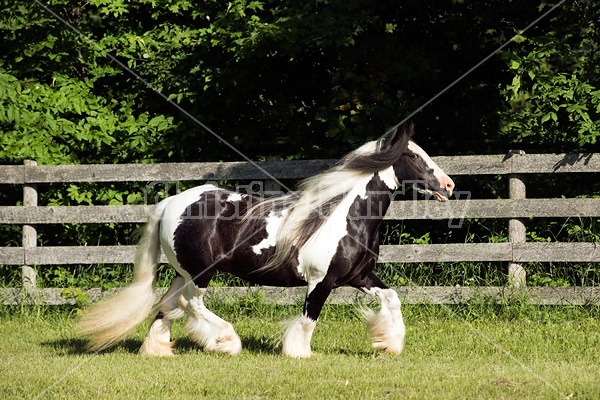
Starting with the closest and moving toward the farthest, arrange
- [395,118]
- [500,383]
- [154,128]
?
[500,383], [395,118], [154,128]

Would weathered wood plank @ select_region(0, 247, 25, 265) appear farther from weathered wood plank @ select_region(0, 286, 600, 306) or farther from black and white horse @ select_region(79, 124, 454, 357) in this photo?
black and white horse @ select_region(79, 124, 454, 357)

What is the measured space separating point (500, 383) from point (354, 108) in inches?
176

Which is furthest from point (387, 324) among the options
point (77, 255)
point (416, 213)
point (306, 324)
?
point (77, 255)

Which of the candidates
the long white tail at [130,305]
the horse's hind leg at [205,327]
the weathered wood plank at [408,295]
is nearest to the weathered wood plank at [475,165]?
the weathered wood plank at [408,295]

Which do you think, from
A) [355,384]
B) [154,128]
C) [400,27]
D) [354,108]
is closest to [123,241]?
[154,128]

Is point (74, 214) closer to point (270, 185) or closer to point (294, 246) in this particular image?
point (270, 185)

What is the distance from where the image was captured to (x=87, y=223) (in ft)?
32.0

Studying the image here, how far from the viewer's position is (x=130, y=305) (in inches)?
274

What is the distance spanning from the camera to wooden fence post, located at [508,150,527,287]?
8531 millimetres

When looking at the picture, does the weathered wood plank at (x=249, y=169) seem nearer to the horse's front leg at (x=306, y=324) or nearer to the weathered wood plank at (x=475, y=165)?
the weathered wood plank at (x=475, y=165)

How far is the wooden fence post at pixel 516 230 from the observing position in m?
8.53

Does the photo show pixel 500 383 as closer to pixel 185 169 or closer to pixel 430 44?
pixel 185 169

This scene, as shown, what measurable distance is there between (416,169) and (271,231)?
4.55 feet

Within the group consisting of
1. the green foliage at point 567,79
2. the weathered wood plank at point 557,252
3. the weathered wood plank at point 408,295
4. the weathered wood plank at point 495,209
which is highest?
Answer: the green foliage at point 567,79
